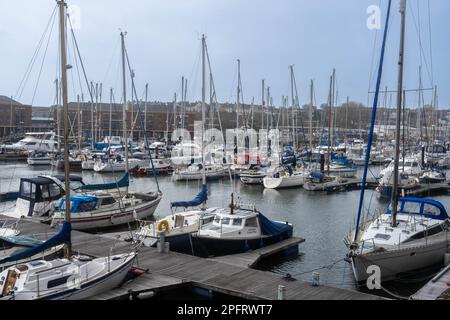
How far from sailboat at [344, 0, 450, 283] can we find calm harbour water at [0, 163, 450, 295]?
39.1 inches

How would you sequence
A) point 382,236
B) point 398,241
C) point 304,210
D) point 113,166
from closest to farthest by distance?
1. point 398,241
2. point 382,236
3. point 304,210
4. point 113,166

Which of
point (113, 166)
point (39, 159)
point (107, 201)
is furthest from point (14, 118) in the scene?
point (107, 201)

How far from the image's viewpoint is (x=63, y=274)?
42.8 feet

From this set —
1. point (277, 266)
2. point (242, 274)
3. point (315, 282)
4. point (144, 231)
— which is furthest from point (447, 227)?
point (144, 231)

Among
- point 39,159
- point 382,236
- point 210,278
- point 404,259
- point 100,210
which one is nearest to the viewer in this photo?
point 210,278

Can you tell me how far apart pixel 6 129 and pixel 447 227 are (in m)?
108

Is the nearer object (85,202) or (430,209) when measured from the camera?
(430,209)

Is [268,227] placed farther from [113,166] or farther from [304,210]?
[113,166]

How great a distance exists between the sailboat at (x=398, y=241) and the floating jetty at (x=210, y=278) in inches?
115

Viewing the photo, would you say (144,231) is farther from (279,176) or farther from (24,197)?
(279,176)

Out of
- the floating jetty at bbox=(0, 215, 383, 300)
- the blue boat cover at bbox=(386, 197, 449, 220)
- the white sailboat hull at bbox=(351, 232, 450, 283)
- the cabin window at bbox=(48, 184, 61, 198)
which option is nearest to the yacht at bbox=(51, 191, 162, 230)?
the cabin window at bbox=(48, 184, 61, 198)

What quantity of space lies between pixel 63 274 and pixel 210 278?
15.8 ft

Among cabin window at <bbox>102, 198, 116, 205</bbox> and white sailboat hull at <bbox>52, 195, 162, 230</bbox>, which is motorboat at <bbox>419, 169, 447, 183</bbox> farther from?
cabin window at <bbox>102, 198, 116, 205</bbox>

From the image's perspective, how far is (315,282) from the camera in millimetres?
14656
